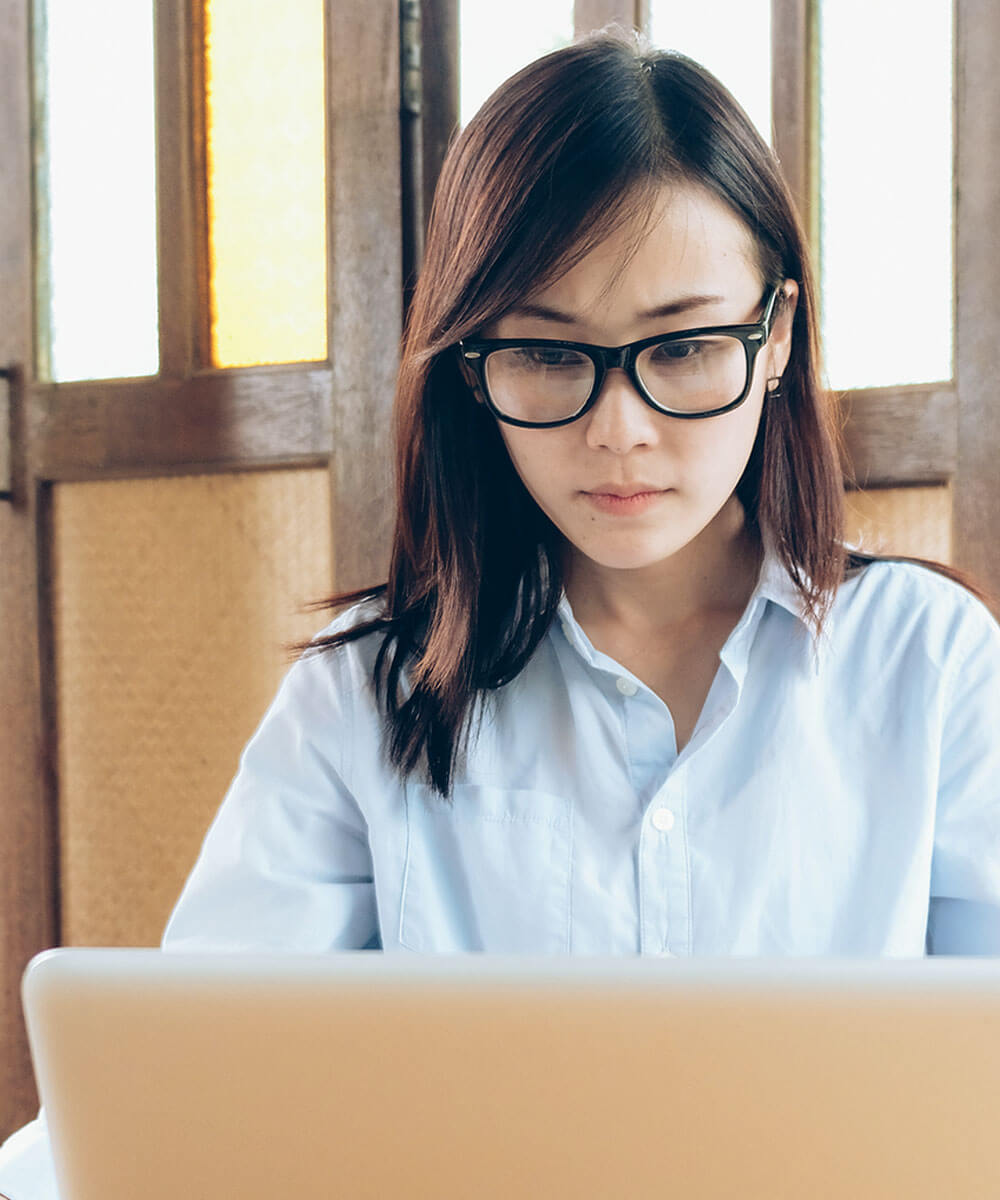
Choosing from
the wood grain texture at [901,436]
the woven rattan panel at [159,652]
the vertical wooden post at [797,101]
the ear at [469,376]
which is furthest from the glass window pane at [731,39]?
the woven rattan panel at [159,652]

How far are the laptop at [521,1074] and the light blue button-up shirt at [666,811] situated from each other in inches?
22.4

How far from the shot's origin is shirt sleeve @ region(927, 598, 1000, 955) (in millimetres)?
990

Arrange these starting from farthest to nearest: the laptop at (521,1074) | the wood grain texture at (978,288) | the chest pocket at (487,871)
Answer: the wood grain texture at (978,288), the chest pocket at (487,871), the laptop at (521,1074)

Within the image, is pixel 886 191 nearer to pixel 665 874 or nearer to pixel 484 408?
pixel 484 408

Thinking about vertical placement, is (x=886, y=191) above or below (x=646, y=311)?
above

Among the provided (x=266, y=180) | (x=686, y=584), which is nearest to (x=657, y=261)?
(x=686, y=584)

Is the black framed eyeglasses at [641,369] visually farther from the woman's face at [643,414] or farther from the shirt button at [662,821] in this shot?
the shirt button at [662,821]

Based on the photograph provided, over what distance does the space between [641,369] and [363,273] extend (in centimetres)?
69

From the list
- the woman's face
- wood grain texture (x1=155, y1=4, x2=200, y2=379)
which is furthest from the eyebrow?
wood grain texture (x1=155, y1=4, x2=200, y2=379)

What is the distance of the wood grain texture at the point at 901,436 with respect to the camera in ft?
4.27

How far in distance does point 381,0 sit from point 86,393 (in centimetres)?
63

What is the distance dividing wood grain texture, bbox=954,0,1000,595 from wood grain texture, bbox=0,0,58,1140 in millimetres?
1174

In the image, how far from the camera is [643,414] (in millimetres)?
915

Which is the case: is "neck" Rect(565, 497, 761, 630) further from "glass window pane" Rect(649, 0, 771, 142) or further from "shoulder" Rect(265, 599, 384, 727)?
"glass window pane" Rect(649, 0, 771, 142)
